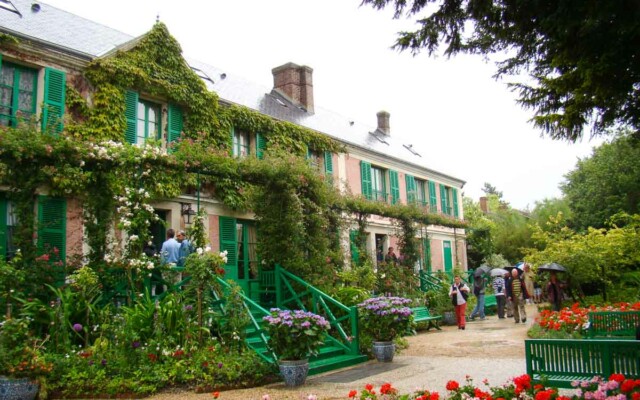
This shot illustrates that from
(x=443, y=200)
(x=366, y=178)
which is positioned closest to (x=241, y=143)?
(x=366, y=178)

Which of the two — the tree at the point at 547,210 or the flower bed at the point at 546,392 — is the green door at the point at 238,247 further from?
the tree at the point at 547,210

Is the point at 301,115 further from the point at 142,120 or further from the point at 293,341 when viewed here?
the point at 293,341

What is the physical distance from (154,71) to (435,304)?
9251 millimetres

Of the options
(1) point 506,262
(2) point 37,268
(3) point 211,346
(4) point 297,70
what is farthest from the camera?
(1) point 506,262

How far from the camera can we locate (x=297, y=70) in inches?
798

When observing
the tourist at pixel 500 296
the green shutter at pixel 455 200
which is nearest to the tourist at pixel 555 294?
the tourist at pixel 500 296

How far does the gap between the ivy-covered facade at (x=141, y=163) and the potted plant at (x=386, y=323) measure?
82.2 inches

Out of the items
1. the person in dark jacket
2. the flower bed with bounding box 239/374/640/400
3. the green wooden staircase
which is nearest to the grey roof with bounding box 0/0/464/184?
the green wooden staircase

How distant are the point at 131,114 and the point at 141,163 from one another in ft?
10.4

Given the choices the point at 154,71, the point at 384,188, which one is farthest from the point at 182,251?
the point at 384,188

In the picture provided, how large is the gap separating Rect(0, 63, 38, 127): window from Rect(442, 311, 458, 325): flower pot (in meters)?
10.8

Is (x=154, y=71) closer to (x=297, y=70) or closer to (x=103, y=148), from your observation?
(x=103, y=148)

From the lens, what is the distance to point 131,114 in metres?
11.6

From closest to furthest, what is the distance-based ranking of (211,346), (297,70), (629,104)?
(629,104) < (211,346) < (297,70)
